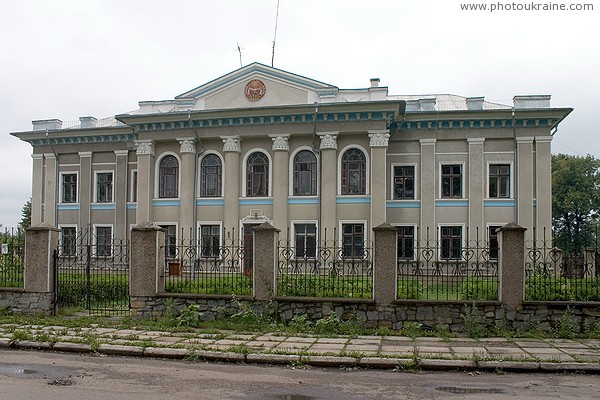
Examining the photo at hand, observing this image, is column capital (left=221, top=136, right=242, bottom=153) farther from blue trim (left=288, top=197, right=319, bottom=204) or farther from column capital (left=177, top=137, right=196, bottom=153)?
blue trim (left=288, top=197, right=319, bottom=204)

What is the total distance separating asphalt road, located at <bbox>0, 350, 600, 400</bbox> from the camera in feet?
24.3

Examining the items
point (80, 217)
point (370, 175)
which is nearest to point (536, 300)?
point (370, 175)

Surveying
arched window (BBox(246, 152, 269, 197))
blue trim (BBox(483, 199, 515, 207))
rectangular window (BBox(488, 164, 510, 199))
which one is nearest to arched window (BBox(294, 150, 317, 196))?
arched window (BBox(246, 152, 269, 197))

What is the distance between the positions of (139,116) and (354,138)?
32.4ft

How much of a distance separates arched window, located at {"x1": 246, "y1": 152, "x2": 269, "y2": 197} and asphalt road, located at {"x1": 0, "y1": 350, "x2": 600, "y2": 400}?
18.0 meters

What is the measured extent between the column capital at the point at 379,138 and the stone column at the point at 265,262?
1355 centimetres

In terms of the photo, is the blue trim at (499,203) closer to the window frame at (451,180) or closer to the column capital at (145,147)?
the window frame at (451,180)

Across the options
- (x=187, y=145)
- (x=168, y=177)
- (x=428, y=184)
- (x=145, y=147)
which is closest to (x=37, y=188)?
(x=145, y=147)

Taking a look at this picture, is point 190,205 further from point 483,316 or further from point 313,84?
point 483,316

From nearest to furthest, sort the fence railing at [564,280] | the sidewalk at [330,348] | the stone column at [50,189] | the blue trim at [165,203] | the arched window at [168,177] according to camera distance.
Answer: the sidewalk at [330,348] < the fence railing at [564,280] < the blue trim at [165,203] < the arched window at [168,177] < the stone column at [50,189]

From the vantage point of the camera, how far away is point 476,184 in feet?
87.4

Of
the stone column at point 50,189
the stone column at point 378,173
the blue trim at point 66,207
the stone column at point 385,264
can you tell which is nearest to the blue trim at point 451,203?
the stone column at point 378,173

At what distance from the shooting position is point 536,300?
39.6 feet

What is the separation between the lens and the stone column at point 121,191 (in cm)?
3006
